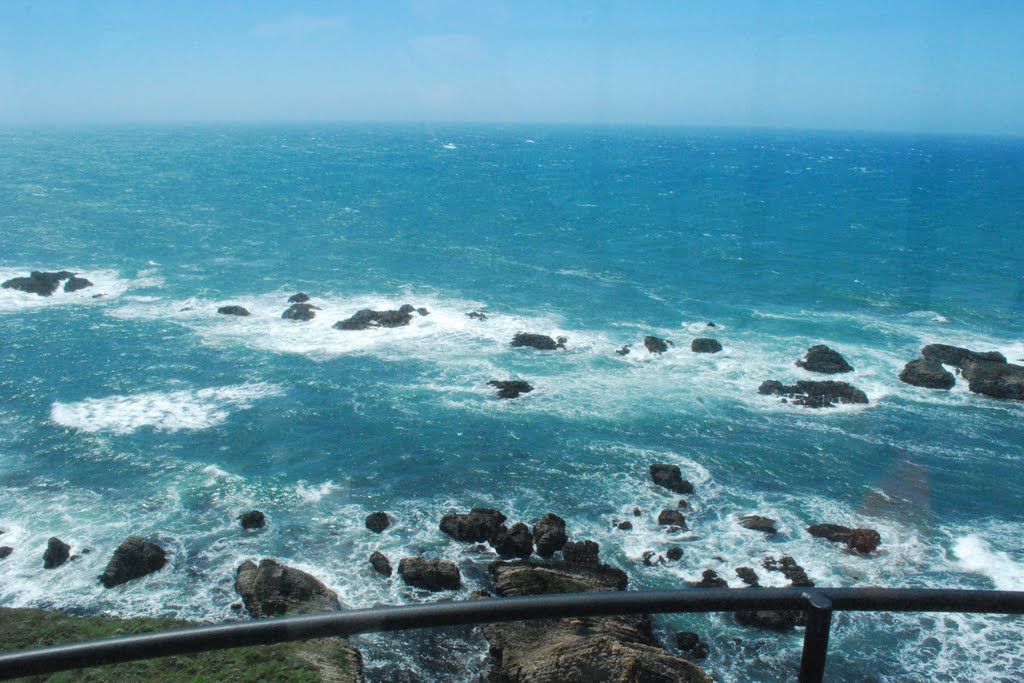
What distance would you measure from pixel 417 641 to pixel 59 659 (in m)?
16.9

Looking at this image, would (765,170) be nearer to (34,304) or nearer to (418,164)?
(418,164)

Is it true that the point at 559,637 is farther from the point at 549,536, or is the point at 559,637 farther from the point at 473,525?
the point at 473,525

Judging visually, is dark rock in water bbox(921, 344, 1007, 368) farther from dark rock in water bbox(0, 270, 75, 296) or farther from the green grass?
dark rock in water bbox(0, 270, 75, 296)

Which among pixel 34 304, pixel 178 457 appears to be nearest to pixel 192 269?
pixel 34 304

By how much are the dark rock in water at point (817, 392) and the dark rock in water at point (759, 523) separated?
1088 cm

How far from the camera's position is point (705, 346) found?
128ft

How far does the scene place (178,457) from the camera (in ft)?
89.3

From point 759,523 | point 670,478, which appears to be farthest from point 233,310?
point 759,523

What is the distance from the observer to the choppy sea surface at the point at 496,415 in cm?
2059

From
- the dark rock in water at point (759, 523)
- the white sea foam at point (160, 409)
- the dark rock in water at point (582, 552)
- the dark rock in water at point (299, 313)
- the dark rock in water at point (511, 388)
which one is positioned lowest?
the dark rock in water at point (759, 523)

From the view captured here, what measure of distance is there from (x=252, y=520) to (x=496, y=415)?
38.6 ft

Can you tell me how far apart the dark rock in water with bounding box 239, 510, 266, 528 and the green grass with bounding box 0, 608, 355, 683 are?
188 inches

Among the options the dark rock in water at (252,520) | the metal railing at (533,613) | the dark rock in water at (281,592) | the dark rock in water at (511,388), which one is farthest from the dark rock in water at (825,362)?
the metal railing at (533,613)

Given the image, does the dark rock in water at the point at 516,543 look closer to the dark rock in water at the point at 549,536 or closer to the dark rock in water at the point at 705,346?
the dark rock in water at the point at 549,536
